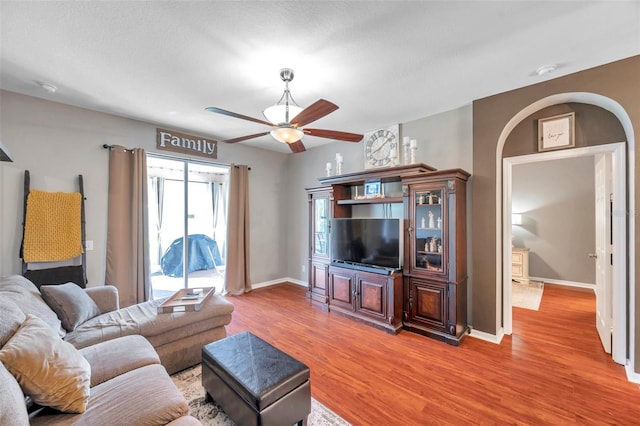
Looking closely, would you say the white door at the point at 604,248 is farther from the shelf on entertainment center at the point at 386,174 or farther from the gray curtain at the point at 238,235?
the gray curtain at the point at 238,235

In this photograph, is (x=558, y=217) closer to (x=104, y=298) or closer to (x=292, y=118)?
(x=292, y=118)

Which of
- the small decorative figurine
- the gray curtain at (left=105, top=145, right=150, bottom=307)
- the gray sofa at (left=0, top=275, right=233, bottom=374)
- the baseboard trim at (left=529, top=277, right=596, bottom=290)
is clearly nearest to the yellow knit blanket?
the gray curtain at (left=105, top=145, right=150, bottom=307)

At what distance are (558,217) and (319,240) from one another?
4912 mm

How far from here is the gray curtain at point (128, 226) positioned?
3500 millimetres

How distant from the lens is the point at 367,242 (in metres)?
3.70

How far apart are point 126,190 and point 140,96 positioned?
54.6 inches

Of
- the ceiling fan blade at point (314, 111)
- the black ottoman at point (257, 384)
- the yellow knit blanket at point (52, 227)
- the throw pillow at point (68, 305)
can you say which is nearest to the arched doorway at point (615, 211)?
the ceiling fan blade at point (314, 111)

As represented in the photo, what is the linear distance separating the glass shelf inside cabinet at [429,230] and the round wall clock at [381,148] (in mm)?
884

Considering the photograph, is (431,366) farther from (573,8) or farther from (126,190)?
(126,190)

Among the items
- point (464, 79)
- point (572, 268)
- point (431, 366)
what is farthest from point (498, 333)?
point (572, 268)

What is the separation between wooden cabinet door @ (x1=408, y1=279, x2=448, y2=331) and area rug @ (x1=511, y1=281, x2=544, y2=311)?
6.51ft

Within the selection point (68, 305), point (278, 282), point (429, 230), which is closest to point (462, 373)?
point (429, 230)

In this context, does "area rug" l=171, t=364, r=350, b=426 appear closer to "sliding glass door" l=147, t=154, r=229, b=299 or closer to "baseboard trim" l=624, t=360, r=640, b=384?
"sliding glass door" l=147, t=154, r=229, b=299

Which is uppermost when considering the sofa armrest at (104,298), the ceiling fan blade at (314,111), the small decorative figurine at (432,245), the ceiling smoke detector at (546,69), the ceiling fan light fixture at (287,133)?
the ceiling smoke detector at (546,69)
